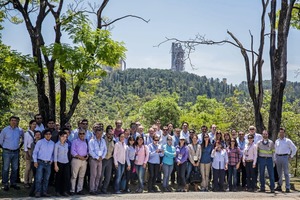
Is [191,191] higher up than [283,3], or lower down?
lower down

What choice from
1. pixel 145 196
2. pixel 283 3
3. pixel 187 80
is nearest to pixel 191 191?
pixel 145 196

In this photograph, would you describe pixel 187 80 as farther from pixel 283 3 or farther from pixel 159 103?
pixel 283 3

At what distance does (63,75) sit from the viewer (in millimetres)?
13742

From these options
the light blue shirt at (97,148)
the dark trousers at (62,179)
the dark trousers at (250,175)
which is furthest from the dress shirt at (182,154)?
the dark trousers at (62,179)

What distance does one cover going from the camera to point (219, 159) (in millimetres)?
12711

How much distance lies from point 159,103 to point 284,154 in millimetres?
39764

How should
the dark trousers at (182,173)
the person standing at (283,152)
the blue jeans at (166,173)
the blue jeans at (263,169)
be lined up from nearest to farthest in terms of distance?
the blue jeans at (166,173), the blue jeans at (263,169), the dark trousers at (182,173), the person standing at (283,152)

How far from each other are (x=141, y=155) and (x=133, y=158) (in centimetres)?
28

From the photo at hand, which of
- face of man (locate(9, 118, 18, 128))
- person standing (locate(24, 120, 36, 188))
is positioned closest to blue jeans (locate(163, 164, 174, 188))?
person standing (locate(24, 120, 36, 188))

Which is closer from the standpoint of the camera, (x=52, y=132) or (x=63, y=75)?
(x=52, y=132)

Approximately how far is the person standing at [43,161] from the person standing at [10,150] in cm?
106

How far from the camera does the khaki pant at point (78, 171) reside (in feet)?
36.6

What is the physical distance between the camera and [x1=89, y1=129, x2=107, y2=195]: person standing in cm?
1140

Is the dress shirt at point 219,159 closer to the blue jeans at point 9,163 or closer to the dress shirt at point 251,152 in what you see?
the dress shirt at point 251,152
